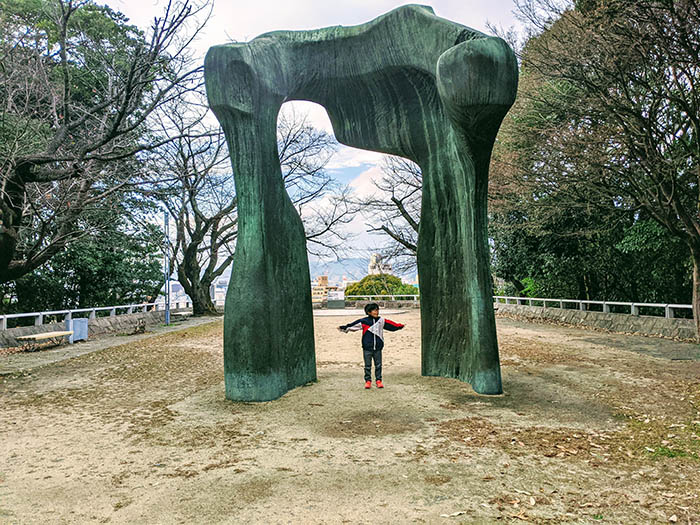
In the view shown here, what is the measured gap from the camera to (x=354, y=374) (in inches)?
332

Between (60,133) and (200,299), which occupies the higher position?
(60,133)

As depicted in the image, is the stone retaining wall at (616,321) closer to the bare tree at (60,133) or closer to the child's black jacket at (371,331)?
the child's black jacket at (371,331)

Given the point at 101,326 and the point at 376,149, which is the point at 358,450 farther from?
the point at 101,326

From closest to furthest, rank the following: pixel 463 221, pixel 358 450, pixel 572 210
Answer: pixel 358 450, pixel 463 221, pixel 572 210

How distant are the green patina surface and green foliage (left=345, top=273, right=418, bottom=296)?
24.1 m

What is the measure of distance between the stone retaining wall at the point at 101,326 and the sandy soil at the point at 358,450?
444 cm

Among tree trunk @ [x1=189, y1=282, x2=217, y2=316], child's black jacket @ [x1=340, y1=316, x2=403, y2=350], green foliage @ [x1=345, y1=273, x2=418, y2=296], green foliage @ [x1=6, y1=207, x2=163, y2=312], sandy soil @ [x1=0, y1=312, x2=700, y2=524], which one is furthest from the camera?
green foliage @ [x1=345, y1=273, x2=418, y2=296]

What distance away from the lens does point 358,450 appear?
15.3ft

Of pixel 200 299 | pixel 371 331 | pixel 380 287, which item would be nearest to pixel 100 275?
pixel 200 299

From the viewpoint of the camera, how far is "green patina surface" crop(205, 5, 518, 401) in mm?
6527

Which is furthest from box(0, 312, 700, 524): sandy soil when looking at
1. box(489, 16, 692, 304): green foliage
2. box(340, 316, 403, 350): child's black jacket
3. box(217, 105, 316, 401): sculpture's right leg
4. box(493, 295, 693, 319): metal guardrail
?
box(493, 295, 693, 319): metal guardrail

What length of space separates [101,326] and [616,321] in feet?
53.0

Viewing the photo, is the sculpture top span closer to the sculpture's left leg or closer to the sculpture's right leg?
the sculpture's left leg

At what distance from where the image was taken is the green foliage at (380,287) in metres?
32.6
